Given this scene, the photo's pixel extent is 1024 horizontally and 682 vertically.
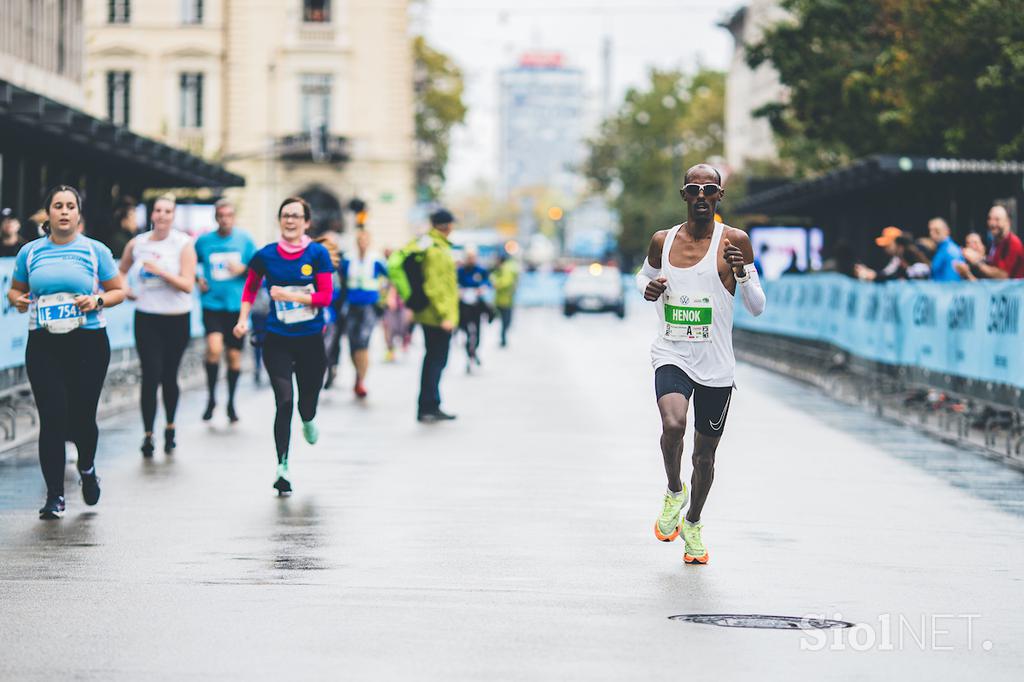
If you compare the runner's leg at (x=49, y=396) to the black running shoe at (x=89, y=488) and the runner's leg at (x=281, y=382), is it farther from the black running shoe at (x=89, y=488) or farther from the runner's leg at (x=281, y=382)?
the runner's leg at (x=281, y=382)

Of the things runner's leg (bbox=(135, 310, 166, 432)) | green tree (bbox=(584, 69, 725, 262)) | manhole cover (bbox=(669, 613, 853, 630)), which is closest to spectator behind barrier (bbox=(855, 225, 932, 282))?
runner's leg (bbox=(135, 310, 166, 432))

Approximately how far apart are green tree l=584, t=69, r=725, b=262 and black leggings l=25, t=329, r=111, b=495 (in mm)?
91292

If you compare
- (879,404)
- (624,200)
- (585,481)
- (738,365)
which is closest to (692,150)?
(624,200)

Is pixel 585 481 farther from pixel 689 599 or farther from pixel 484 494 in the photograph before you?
pixel 689 599

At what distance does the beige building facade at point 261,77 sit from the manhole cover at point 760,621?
6505cm

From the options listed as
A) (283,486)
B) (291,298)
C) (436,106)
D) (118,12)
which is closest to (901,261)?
(291,298)

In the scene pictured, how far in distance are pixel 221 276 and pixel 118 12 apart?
58.2 meters

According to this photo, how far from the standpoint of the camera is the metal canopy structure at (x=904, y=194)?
25.8m

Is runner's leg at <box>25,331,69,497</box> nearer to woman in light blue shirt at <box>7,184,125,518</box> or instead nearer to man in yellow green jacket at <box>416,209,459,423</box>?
woman in light blue shirt at <box>7,184,125,518</box>

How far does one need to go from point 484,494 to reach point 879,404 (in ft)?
29.4

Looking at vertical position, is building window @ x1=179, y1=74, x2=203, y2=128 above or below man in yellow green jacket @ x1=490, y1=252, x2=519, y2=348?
above

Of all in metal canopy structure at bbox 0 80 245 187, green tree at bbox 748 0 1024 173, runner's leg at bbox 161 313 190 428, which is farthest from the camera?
green tree at bbox 748 0 1024 173

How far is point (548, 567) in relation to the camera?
30.3 ft

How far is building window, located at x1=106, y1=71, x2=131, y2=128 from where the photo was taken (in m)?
72.8
